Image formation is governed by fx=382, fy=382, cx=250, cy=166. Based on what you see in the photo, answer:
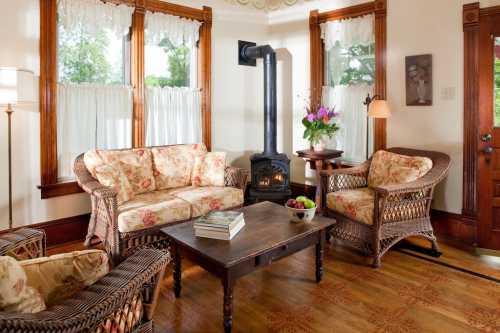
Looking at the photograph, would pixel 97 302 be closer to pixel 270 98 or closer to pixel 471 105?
pixel 471 105

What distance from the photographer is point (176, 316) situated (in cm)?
237

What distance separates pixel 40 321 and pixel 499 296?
109 inches

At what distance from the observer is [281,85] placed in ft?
16.7

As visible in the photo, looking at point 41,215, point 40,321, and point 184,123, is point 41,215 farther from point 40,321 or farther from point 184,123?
point 40,321

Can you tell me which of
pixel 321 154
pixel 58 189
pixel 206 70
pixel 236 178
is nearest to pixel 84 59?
pixel 58 189

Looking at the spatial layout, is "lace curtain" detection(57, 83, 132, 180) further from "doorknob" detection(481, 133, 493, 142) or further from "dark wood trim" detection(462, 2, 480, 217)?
"doorknob" detection(481, 133, 493, 142)

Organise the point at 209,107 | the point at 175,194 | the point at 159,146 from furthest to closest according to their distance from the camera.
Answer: the point at 209,107, the point at 159,146, the point at 175,194

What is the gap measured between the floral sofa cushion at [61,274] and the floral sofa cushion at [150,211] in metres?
1.55

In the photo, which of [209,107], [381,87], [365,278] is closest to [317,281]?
[365,278]

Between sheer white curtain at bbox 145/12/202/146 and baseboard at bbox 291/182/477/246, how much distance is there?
9.11ft

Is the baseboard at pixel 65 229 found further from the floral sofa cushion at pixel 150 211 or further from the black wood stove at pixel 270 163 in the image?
the black wood stove at pixel 270 163

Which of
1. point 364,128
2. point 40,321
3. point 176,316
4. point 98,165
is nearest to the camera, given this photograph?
point 40,321

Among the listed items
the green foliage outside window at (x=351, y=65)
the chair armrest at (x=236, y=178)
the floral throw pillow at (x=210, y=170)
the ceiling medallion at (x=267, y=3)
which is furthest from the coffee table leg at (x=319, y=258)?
the ceiling medallion at (x=267, y=3)

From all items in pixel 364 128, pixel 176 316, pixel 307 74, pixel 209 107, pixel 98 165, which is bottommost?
pixel 176 316
